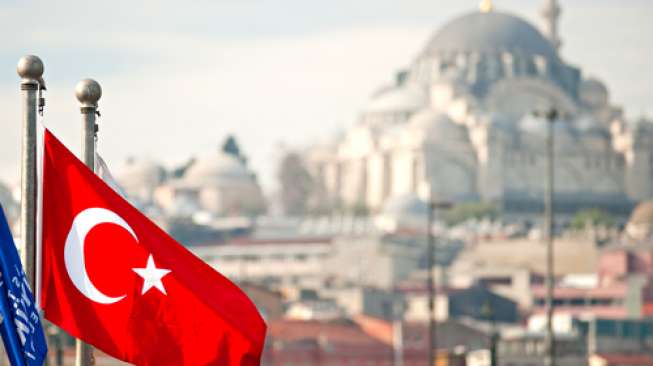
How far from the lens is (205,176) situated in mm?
145125

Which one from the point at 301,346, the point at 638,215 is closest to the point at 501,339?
the point at 301,346

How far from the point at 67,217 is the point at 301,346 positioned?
51.9 metres

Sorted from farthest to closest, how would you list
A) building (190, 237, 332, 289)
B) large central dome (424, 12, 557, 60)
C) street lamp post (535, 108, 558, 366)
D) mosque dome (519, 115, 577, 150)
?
large central dome (424, 12, 557, 60)
mosque dome (519, 115, 577, 150)
building (190, 237, 332, 289)
street lamp post (535, 108, 558, 366)

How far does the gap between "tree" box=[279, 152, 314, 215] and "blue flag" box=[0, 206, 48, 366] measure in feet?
448

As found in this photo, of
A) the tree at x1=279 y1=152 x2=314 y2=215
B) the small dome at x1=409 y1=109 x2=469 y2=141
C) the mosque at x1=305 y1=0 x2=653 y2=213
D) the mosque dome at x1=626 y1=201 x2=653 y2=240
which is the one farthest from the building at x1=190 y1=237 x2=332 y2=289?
the tree at x1=279 y1=152 x2=314 y2=215

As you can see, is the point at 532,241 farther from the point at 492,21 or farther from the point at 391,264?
the point at 492,21

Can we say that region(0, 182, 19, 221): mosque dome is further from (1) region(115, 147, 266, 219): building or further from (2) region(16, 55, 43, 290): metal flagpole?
(1) region(115, 147, 266, 219): building

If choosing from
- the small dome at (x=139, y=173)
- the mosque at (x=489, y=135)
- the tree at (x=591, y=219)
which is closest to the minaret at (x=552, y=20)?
the mosque at (x=489, y=135)

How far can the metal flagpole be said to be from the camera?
31.3 ft

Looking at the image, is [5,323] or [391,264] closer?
[5,323]

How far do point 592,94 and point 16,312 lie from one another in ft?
477

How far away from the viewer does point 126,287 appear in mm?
Result: 9820

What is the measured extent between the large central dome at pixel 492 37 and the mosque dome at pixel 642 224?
2647 centimetres

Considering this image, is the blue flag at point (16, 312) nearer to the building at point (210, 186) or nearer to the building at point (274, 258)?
the building at point (274, 258)
